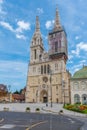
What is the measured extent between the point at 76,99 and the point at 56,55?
21.7 m

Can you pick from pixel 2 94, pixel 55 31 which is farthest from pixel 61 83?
pixel 2 94

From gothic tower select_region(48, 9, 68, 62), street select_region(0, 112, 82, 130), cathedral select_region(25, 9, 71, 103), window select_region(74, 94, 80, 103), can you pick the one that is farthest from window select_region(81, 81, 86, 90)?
street select_region(0, 112, 82, 130)

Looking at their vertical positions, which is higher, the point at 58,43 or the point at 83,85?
the point at 58,43

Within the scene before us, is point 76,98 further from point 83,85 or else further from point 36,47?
point 36,47

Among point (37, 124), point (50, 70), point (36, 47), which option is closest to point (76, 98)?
point (50, 70)

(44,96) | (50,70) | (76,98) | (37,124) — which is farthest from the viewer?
(44,96)

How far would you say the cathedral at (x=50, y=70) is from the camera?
9219cm

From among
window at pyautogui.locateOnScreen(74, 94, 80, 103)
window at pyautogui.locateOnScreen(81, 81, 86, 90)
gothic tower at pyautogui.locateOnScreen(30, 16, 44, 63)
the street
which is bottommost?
the street

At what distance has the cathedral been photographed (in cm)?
9219

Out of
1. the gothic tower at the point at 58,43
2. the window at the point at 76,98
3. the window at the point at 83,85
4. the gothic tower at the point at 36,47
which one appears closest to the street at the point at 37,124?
the window at the point at 83,85

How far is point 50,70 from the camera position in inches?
3669

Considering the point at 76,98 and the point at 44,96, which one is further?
the point at 44,96

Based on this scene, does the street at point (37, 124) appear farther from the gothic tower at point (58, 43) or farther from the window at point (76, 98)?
the gothic tower at point (58, 43)

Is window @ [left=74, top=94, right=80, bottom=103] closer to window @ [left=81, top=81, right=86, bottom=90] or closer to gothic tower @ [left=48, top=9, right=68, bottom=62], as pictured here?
window @ [left=81, top=81, right=86, bottom=90]
